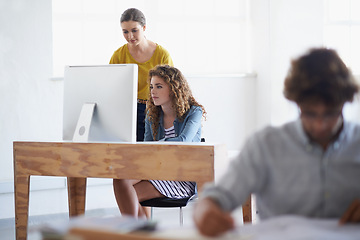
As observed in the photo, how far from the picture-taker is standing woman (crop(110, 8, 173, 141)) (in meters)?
3.34

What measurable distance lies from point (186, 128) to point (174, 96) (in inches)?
9.4

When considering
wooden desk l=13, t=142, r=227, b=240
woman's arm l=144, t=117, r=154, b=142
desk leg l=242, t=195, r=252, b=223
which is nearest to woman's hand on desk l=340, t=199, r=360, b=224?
wooden desk l=13, t=142, r=227, b=240

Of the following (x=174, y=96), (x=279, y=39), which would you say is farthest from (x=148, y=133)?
(x=279, y=39)

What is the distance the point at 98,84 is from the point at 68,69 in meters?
0.19

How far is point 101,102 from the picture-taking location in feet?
8.41

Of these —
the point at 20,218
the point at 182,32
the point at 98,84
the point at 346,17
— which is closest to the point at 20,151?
the point at 20,218

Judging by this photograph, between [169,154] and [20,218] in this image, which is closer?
[169,154]

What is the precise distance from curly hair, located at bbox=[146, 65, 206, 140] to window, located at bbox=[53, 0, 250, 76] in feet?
5.11

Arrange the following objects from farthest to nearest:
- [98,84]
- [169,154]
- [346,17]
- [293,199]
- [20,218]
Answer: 1. [346,17]
2. [20,218]
3. [98,84]
4. [169,154]
5. [293,199]

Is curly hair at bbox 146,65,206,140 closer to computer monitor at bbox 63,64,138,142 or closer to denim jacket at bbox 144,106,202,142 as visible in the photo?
denim jacket at bbox 144,106,202,142

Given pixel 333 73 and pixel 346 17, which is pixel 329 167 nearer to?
pixel 333 73

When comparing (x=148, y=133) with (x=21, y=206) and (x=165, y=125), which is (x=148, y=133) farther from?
(x=21, y=206)

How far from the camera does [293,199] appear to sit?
1.19 meters

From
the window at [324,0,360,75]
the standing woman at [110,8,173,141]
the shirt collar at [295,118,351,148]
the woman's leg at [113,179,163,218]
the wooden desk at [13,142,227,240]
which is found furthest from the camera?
the window at [324,0,360,75]
